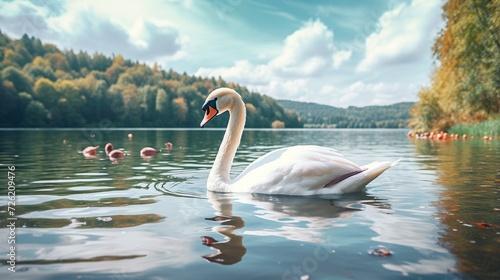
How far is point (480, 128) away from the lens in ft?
117

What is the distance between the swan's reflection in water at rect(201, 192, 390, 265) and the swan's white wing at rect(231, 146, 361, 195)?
0.57 feet

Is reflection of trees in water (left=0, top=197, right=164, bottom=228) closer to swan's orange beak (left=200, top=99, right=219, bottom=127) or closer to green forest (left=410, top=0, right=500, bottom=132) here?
swan's orange beak (left=200, top=99, right=219, bottom=127)

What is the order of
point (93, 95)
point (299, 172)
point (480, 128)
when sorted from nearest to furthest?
point (299, 172)
point (480, 128)
point (93, 95)

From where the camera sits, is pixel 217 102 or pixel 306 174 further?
pixel 217 102

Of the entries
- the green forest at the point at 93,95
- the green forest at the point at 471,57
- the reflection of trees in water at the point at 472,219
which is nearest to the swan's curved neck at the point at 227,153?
the reflection of trees in water at the point at 472,219

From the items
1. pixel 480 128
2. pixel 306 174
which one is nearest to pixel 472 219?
pixel 306 174

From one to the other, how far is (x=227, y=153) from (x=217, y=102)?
0.96 metres

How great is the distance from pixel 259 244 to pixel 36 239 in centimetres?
234

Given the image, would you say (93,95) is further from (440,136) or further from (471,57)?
(471,57)

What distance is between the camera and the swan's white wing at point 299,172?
693 cm

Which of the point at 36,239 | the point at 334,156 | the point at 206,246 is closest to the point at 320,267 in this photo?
the point at 206,246

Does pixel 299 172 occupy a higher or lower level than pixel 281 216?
higher

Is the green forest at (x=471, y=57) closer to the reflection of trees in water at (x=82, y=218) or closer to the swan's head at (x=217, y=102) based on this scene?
the swan's head at (x=217, y=102)

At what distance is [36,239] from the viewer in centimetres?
460
